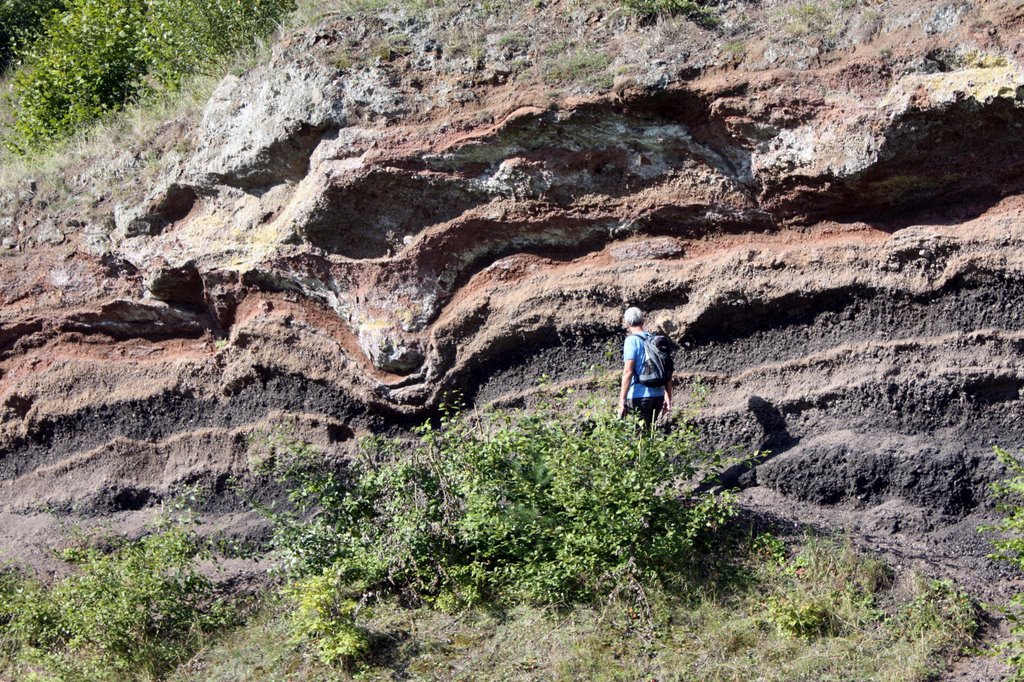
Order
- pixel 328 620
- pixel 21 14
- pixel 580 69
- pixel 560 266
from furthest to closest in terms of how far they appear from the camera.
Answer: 1. pixel 21 14
2. pixel 560 266
3. pixel 580 69
4. pixel 328 620

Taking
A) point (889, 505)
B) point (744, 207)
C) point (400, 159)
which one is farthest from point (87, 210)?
point (889, 505)

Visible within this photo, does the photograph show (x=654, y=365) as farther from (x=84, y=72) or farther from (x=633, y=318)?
(x=84, y=72)

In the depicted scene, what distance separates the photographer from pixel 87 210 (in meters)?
8.95

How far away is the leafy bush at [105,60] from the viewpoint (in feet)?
33.0

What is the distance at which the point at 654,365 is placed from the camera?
6758 mm

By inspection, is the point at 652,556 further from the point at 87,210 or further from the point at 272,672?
the point at 87,210

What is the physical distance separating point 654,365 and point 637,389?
0.19 meters

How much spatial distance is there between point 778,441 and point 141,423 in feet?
16.1

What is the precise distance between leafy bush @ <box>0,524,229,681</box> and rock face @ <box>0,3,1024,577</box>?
1.42 metres

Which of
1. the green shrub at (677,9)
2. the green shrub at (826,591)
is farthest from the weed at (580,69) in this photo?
the green shrub at (826,591)

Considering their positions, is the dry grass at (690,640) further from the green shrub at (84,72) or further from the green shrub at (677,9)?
the green shrub at (84,72)

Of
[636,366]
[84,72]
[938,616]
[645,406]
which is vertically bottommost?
[938,616]

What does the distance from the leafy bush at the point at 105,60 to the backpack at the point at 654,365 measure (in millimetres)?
5265

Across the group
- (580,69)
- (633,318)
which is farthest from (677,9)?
(633,318)
